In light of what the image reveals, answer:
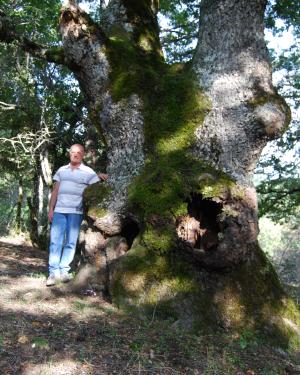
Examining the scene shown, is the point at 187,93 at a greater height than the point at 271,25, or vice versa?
the point at 271,25

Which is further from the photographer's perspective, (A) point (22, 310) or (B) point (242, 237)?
(B) point (242, 237)

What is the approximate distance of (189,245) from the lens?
489 centimetres

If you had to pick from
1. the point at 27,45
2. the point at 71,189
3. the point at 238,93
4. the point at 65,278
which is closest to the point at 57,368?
the point at 65,278

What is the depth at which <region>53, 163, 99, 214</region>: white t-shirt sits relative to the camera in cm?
587

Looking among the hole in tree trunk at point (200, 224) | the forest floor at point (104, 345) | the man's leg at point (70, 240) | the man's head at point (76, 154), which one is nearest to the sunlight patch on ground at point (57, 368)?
the forest floor at point (104, 345)

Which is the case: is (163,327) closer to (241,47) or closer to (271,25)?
(241,47)

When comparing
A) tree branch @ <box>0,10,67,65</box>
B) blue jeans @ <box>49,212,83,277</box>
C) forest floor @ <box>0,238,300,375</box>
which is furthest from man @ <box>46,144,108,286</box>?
tree branch @ <box>0,10,67,65</box>

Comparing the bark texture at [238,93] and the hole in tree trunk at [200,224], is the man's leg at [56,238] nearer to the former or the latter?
the hole in tree trunk at [200,224]

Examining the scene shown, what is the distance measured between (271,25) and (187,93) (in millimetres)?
5615

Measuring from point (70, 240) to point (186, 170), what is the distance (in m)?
2.03

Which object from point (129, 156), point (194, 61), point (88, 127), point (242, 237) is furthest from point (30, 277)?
point (88, 127)

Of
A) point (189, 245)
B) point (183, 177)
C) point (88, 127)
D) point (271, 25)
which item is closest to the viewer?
point (189, 245)

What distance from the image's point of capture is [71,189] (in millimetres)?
5879

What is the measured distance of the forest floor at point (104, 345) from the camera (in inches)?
142
